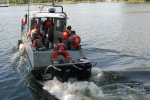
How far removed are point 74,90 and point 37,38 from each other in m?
3.91

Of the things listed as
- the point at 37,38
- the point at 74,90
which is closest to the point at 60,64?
the point at 74,90

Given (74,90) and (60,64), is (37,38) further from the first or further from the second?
(74,90)

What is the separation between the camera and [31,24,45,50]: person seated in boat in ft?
49.9

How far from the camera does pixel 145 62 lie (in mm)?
19531

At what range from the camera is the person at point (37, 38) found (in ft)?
50.0

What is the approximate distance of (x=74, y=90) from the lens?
13.6 meters

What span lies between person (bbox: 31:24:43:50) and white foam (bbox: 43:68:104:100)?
2.07 m

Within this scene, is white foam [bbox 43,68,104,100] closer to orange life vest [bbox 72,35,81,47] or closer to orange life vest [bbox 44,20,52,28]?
orange life vest [bbox 72,35,81,47]

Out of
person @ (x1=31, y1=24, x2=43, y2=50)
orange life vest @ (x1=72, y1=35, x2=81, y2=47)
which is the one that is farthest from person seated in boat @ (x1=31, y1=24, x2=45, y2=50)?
orange life vest @ (x1=72, y1=35, x2=81, y2=47)

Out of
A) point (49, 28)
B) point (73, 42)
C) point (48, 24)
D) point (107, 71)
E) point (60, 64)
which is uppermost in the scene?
point (48, 24)

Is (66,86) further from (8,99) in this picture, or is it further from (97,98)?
(8,99)

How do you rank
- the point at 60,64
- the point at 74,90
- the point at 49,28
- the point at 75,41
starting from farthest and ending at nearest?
the point at 49,28 < the point at 75,41 < the point at 60,64 < the point at 74,90

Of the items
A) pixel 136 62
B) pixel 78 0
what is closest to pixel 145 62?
pixel 136 62

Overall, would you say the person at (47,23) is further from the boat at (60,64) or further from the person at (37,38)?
the boat at (60,64)
